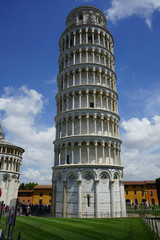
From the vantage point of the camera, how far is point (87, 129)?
32.2 metres

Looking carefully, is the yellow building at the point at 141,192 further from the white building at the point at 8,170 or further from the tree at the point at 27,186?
the tree at the point at 27,186

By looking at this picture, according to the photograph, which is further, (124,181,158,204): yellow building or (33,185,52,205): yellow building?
(33,185,52,205): yellow building

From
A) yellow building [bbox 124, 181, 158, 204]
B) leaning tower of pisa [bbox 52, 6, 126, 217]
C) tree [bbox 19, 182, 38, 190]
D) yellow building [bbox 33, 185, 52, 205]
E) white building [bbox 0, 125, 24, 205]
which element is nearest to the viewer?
leaning tower of pisa [bbox 52, 6, 126, 217]

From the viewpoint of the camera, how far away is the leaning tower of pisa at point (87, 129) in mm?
29141

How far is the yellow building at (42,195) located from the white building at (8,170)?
24.3ft

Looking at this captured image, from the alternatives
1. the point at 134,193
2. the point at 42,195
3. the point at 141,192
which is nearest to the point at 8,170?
the point at 42,195

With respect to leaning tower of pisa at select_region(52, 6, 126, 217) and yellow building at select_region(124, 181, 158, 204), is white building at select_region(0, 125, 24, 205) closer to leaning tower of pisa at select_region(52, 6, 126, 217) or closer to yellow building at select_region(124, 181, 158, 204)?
leaning tower of pisa at select_region(52, 6, 126, 217)

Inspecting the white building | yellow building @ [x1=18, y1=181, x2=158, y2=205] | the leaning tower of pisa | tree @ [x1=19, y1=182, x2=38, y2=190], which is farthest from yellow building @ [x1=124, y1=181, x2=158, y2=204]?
tree @ [x1=19, y1=182, x2=38, y2=190]

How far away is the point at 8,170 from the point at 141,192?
149ft

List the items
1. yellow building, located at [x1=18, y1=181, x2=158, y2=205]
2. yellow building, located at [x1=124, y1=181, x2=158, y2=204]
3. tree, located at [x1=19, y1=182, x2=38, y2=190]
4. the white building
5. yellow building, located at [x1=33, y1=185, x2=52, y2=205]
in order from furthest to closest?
tree, located at [x1=19, y1=182, x2=38, y2=190], yellow building, located at [x1=33, y1=185, x2=52, y2=205], yellow building, located at [x1=18, y1=181, x2=158, y2=205], yellow building, located at [x1=124, y1=181, x2=158, y2=204], the white building

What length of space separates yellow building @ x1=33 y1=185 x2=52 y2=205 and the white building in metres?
7.41

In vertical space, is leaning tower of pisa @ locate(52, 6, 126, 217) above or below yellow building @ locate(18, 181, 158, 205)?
above

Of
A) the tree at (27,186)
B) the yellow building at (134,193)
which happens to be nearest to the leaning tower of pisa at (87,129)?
the yellow building at (134,193)

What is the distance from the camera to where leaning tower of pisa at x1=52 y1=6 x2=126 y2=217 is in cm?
2914
